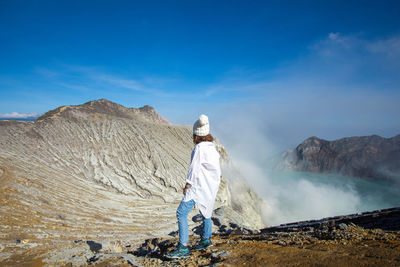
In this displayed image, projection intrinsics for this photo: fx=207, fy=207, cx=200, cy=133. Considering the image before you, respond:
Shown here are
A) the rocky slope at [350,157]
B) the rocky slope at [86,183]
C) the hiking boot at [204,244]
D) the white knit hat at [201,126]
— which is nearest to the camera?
the white knit hat at [201,126]

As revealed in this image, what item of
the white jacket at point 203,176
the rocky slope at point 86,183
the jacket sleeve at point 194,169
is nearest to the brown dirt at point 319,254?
the white jacket at point 203,176

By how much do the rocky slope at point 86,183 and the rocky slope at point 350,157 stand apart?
53.0m

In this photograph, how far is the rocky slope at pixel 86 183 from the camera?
28.0ft

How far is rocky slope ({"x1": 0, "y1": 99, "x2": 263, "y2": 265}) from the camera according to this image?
337 inches

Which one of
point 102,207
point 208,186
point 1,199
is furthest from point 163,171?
point 208,186

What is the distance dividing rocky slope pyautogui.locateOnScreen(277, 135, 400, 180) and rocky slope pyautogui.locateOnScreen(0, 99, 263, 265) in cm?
5299

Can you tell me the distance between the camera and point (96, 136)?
18.3 metres

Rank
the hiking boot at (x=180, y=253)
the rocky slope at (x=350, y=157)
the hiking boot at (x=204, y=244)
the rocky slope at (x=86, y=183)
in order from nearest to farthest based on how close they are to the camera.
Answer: the hiking boot at (x=180, y=253) < the hiking boot at (x=204, y=244) < the rocky slope at (x=86, y=183) < the rocky slope at (x=350, y=157)

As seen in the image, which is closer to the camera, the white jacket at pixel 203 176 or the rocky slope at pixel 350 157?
the white jacket at pixel 203 176

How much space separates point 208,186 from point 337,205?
56.5m

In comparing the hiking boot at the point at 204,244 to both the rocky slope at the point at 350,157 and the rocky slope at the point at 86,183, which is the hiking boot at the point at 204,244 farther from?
the rocky slope at the point at 350,157

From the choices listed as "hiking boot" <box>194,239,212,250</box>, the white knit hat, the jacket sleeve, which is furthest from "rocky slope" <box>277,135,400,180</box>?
the jacket sleeve

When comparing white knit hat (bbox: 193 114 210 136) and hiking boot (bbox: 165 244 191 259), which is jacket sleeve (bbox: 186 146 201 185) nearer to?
white knit hat (bbox: 193 114 210 136)

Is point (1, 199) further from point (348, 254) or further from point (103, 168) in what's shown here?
point (348, 254)
